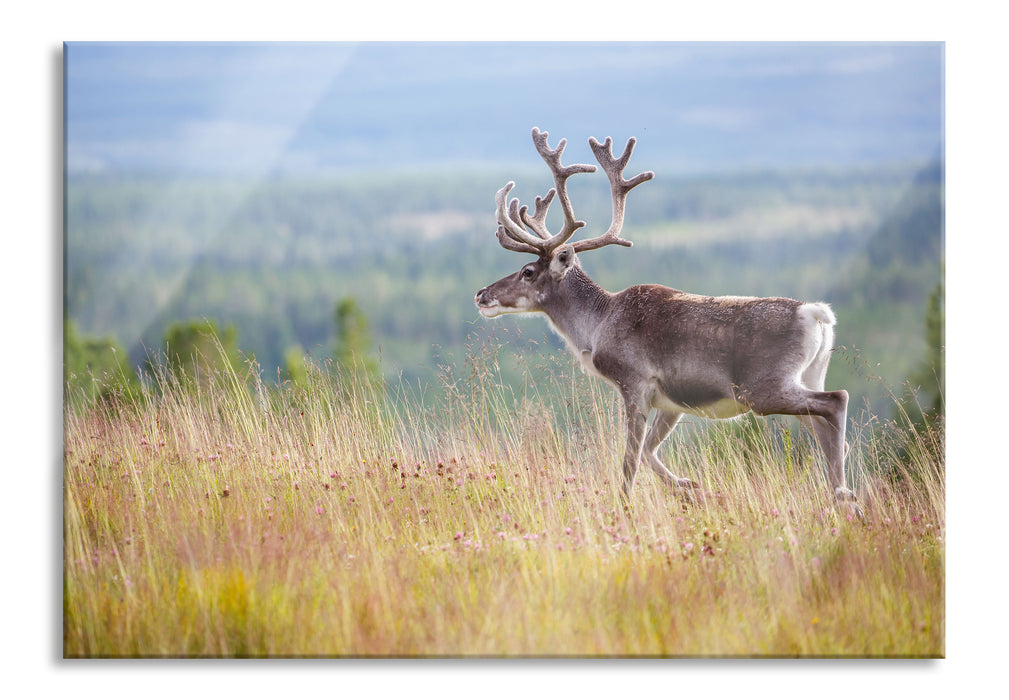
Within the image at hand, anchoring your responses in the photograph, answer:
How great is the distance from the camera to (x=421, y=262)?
5.05 metres

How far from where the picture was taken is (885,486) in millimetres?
4527

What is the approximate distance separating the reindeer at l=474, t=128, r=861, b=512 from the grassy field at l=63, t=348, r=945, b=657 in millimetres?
140

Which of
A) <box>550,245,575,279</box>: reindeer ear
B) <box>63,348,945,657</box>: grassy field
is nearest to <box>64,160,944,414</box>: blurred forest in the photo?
<box>550,245,575,279</box>: reindeer ear

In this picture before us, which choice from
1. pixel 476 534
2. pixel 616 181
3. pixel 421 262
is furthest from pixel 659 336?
pixel 476 534

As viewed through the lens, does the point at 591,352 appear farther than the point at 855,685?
Yes

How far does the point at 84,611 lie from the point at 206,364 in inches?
59.5

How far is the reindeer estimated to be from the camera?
4.57 meters

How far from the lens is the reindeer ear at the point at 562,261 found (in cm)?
521

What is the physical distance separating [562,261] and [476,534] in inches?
67.8

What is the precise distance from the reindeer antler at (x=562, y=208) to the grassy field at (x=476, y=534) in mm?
732

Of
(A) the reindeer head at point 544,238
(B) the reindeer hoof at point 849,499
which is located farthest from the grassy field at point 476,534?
(A) the reindeer head at point 544,238
